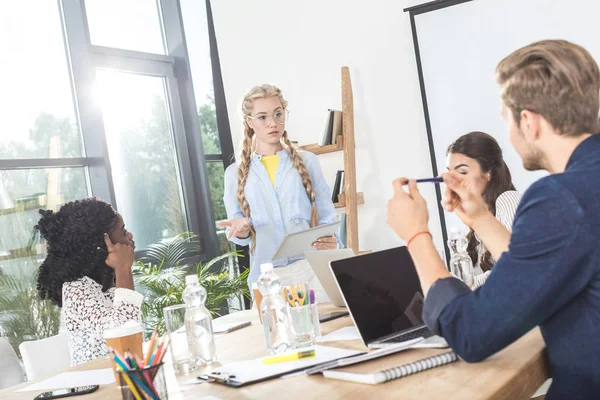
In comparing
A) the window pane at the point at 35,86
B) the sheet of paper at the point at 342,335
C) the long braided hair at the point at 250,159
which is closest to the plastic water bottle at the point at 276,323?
the sheet of paper at the point at 342,335

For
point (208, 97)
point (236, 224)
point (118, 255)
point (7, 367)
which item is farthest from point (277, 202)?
point (208, 97)

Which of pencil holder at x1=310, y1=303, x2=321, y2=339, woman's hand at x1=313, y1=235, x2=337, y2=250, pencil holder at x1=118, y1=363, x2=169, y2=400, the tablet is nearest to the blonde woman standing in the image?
woman's hand at x1=313, y1=235, x2=337, y2=250

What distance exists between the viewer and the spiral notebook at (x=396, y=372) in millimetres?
1266

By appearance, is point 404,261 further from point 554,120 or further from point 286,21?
point 286,21

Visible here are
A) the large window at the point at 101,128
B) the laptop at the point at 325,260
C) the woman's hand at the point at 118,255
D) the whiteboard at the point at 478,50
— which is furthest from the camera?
the whiteboard at the point at 478,50

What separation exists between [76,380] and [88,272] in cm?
73

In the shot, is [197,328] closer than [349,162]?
Yes

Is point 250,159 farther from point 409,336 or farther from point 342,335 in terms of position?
point 409,336

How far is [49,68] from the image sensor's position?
4.17m

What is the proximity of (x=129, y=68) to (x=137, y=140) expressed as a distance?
0.53 meters

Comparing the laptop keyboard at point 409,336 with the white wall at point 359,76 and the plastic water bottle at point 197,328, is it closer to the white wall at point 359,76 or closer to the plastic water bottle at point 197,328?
the plastic water bottle at point 197,328

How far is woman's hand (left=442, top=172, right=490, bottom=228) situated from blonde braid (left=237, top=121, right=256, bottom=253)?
1.66m

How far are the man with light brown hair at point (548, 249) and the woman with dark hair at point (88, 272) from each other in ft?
4.39

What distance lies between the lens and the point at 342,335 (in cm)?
177
